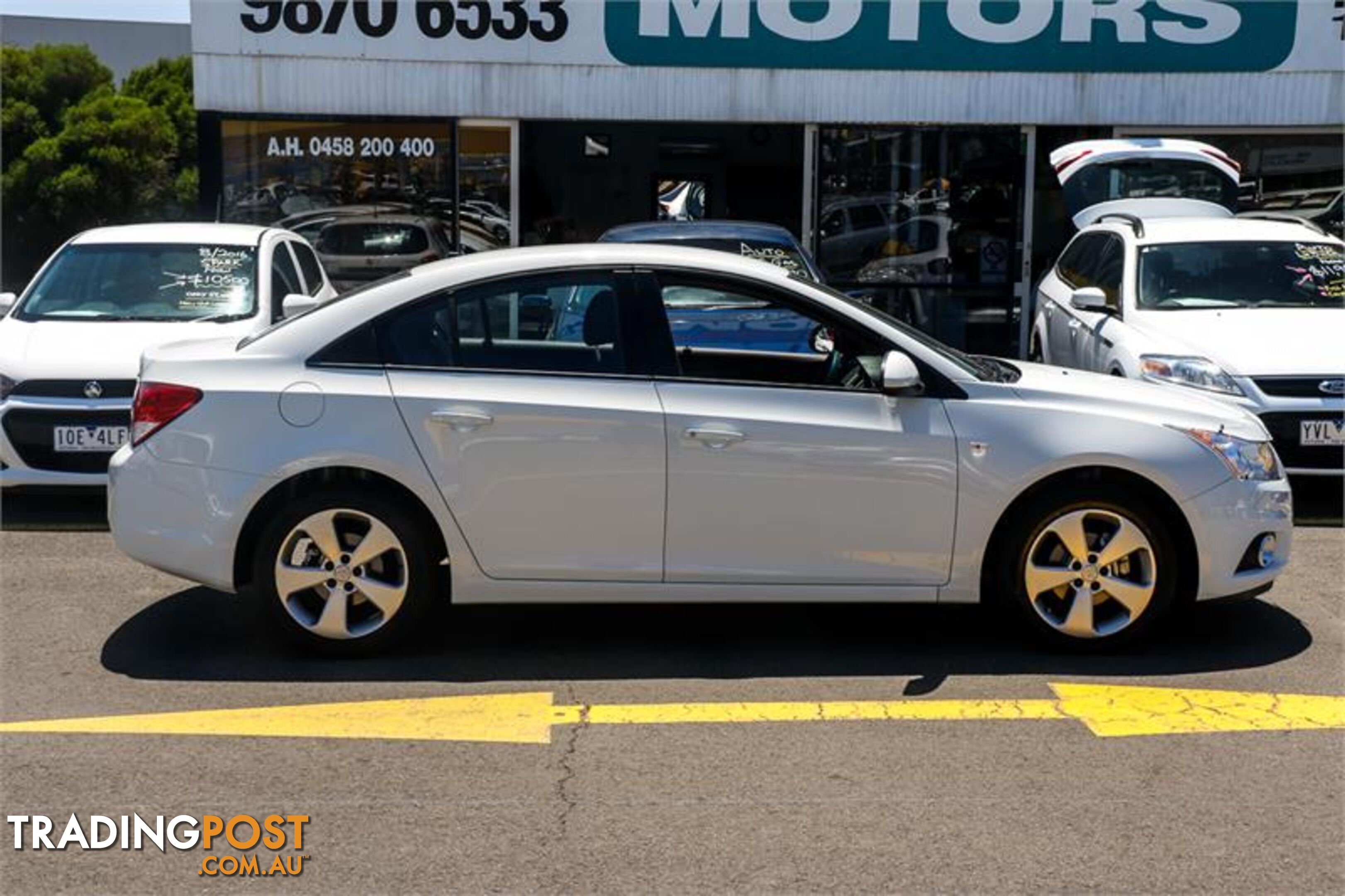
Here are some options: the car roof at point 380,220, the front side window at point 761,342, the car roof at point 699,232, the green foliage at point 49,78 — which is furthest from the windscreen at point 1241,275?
the green foliage at point 49,78

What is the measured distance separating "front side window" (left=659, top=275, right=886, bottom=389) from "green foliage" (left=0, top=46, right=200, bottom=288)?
20.5 metres

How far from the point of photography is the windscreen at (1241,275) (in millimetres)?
9539

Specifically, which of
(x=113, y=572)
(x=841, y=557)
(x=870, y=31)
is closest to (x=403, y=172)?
(x=870, y=31)

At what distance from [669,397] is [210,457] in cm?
171

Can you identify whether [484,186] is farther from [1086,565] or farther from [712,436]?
[1086,565]

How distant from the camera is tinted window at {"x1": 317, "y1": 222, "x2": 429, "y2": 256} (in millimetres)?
14297

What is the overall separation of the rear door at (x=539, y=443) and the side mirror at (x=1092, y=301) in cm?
447

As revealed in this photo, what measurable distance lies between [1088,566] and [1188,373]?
10.4 feet

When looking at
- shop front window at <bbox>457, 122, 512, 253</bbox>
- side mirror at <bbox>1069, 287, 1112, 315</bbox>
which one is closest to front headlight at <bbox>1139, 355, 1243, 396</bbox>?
side mirror at <bbox>1069, 287, 1112, 315</bbox>

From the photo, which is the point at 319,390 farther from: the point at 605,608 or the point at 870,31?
the point at 870,31

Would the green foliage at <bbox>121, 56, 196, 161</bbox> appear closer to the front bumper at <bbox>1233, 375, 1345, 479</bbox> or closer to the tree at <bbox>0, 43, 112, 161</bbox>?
the tree at <bbox>0, 43, 112, 161</bbox>

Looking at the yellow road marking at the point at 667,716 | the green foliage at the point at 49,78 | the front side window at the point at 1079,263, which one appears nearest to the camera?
the yellow road marking at the point at 667,716

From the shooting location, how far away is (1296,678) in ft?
18.7

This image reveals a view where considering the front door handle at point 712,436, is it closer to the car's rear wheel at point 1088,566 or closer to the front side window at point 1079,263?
the car's rear wheel at point 1088,566
